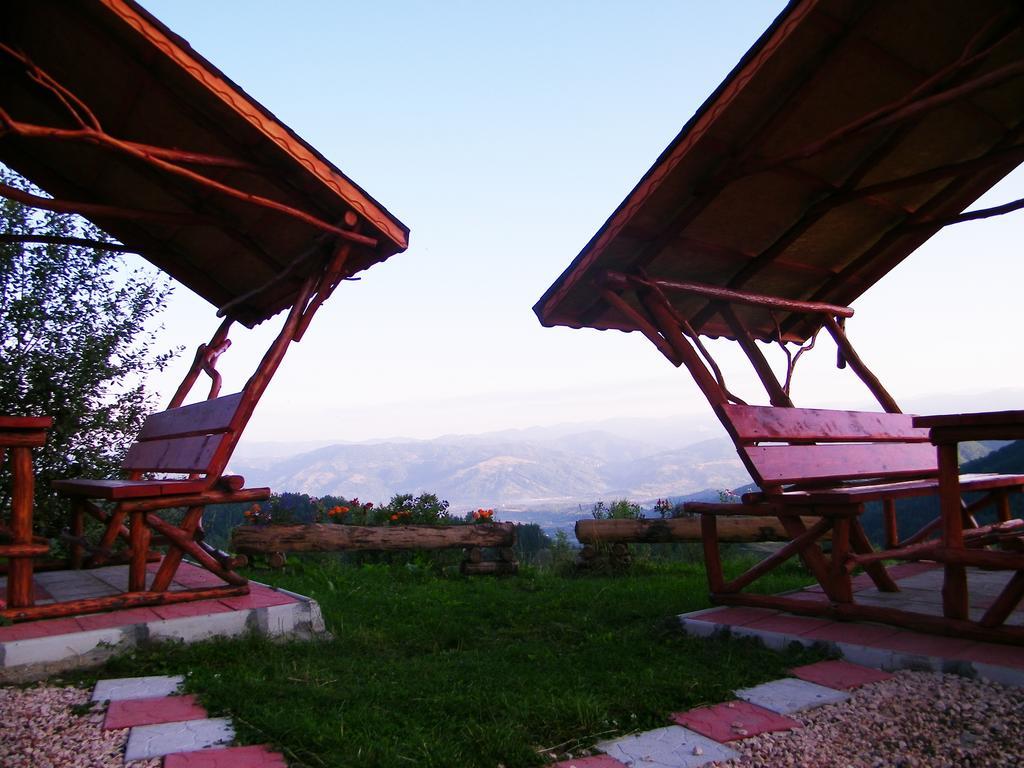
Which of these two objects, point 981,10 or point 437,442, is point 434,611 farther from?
point 437,442

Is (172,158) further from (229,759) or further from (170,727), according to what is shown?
(229,759)

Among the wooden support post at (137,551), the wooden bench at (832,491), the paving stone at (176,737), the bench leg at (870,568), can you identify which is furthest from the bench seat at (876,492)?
the wooden support post at (137,551)

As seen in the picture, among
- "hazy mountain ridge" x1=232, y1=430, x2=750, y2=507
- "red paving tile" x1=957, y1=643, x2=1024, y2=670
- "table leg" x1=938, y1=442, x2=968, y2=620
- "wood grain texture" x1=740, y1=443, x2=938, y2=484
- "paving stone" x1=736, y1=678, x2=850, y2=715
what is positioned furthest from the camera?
"hazy mountain ridge" x1=232, y1=430, x2=750, y2=507

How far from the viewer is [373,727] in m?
2.93

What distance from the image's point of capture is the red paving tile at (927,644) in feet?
11.7

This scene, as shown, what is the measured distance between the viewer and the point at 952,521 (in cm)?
384

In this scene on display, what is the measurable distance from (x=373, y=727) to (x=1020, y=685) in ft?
8.86

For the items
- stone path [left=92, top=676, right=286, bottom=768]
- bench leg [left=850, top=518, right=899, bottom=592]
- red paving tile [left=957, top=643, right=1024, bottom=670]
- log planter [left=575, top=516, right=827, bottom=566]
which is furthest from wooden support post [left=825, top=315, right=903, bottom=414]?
stone path [left=92, top=676, right=286, bottom=768]

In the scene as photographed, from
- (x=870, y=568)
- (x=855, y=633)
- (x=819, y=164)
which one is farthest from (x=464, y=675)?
(x=819, y=164)

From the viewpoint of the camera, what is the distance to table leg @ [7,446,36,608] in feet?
14.1

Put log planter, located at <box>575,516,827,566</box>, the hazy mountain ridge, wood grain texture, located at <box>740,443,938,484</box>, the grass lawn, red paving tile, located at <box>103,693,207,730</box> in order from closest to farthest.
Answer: the grass lawn, red paving tile, located at <box>103,693,207,730</box>, wood grain texture, located at <box>740,443,938,484</box>, log planter, located at <box>575,516,827,566</box>, the hazy mountain ridge

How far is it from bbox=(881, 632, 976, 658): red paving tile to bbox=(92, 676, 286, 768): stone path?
2960 millimetres

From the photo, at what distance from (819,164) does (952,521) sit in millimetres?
3278

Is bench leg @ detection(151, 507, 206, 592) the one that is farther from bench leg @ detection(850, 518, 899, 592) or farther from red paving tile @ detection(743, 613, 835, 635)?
bench leg @ detection(850, 518, 899, 592)
